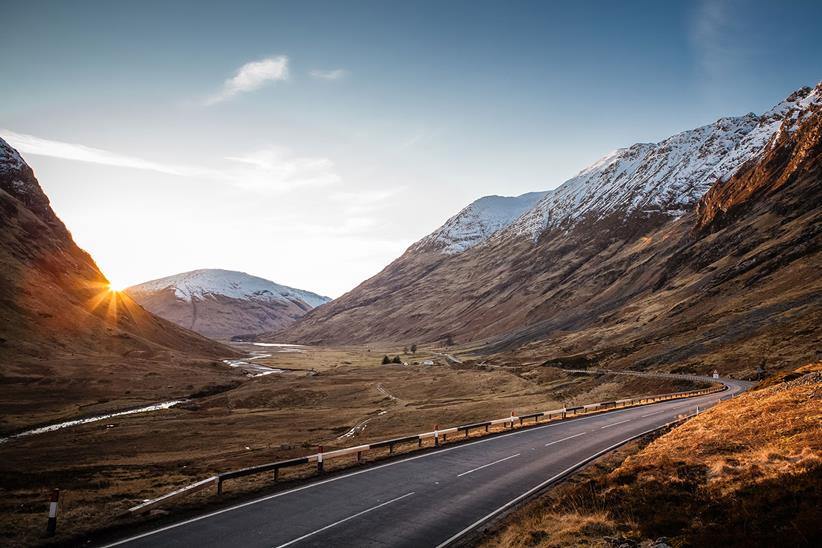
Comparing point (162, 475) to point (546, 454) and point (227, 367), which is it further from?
point (227, 367)

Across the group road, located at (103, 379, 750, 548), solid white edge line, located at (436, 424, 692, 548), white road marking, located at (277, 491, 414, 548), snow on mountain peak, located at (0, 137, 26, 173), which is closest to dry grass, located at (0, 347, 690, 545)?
road, located at (103, 379, 750, 548)

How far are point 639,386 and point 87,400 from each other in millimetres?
87786

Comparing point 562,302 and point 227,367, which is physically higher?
point 562,302

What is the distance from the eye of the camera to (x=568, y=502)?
15.5 m

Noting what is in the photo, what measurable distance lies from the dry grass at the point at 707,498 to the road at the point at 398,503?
1805mm

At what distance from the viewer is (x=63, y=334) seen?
118 meters

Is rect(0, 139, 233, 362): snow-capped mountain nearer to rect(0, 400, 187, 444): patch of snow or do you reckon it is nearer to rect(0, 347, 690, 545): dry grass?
rect(0, 400, 187, 444): patch of snow

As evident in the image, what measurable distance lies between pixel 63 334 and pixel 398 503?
433 feet

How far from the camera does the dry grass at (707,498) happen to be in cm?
1044

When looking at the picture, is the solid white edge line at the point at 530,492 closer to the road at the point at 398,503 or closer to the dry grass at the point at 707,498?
the road at the point at 398,503

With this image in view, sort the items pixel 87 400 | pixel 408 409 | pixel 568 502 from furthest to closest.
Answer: pixel 87 400
pixel 408 409
pixel 568 502

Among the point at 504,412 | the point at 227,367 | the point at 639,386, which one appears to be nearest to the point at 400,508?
the point at 504,412

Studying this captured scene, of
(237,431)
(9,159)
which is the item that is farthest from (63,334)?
(9,159)

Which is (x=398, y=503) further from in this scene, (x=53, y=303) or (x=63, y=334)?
(x=53, y=303)
